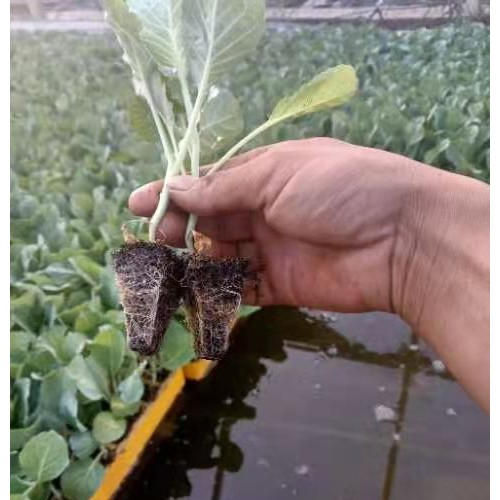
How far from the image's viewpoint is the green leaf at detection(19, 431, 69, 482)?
1096mm

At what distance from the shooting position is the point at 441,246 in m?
0.78

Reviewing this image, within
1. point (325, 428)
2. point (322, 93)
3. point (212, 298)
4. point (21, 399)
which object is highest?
point (322, 93)

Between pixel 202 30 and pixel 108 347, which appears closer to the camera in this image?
pixel 202 30

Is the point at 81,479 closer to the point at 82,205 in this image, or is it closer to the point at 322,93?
the point at 322,93

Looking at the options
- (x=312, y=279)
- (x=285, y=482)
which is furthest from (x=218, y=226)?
(x=285, y=482)

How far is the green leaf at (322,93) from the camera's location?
694 mm

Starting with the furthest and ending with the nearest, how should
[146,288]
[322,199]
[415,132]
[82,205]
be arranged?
[415,132]
[82,205]
[322,199]
[146,288]

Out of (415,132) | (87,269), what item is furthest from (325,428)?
(415,132)

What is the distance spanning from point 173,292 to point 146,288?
0.04 metres

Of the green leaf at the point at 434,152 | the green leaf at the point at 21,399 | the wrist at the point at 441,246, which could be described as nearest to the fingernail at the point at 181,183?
the wrist at the point at 441,246

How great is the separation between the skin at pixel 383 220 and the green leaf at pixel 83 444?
0.56 meters

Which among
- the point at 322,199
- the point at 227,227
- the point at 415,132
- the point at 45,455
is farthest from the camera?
the point at 415,132

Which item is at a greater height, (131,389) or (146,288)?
(146,288)
